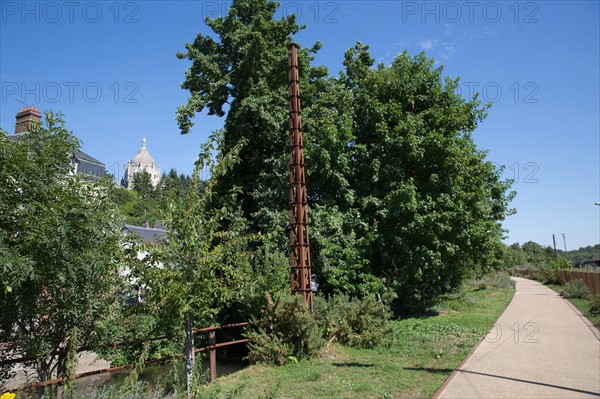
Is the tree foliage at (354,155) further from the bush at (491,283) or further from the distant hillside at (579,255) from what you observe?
the distant hillside at (579,255)

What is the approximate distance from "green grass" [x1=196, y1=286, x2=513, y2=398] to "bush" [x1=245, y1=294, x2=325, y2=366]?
0.34 metres

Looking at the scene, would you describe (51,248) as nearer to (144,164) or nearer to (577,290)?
(577,290)

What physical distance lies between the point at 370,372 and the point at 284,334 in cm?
270

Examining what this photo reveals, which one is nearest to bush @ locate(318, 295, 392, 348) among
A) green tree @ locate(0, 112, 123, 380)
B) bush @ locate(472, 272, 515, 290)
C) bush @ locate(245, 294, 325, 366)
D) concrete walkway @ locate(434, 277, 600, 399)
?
bush @ locate(245, 294, 325, 366)

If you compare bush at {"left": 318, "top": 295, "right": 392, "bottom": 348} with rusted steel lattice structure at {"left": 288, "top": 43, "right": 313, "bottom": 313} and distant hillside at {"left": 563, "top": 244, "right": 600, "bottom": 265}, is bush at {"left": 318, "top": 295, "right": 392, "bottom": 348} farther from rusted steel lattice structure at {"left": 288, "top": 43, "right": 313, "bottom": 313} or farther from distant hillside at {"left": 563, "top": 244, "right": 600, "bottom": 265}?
distant hillside at {"left": 563, "top": 244, "right": 600, "bottom": 265}

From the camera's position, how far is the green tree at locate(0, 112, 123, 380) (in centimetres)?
527

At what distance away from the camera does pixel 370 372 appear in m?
8.88

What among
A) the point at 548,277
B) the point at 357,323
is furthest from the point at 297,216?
the point at 548,277

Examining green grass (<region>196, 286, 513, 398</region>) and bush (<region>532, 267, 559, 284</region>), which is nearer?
green grass (<region>196, 286, 513, 398</region>)

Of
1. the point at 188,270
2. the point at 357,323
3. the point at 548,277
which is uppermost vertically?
the point at 188,270

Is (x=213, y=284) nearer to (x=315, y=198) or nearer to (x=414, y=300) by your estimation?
(x=315, y=198)

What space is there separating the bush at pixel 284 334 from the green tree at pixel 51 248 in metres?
4.52

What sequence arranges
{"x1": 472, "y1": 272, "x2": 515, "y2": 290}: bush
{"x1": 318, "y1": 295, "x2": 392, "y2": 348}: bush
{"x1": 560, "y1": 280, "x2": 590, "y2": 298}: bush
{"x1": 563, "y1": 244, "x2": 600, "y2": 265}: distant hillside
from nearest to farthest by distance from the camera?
1. {"x1": 318, "y1": 295, "x2": 392, "y2": 348}: bush
2. {"x1": 560, "y1": 280, "x2": 590, "y2": 298}: bush
3. {"x1": 472, "y1": 272, "x2": 515, "y2": 290}: bush
4. {"x1": 563, "y1": 244, "x2": 600, "y2": 265}: distant hillside

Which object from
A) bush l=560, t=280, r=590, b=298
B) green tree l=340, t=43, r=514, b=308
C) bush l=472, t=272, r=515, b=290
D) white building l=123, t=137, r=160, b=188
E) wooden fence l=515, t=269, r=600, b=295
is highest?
white building l=123, t=137, r=160, b=188
